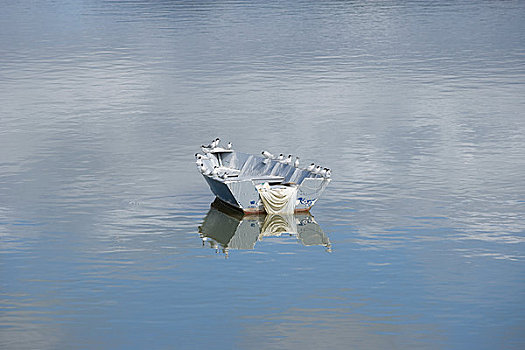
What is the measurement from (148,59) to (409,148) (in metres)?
36.5

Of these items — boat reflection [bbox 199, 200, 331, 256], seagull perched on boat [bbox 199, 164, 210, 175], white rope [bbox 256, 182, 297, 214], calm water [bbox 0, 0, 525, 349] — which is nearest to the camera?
calm water [bbox 0, 0, 525, 349]

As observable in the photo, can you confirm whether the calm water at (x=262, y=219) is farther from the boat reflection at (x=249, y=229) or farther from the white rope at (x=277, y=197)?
the white rope at (x=277, y=197)

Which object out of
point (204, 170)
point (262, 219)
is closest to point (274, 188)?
point (262, 219)

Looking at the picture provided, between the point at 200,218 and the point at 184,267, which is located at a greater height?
the point at 200,218

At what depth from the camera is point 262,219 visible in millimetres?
36375

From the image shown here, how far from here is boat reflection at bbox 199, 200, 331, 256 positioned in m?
34.2

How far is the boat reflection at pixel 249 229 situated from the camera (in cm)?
3422

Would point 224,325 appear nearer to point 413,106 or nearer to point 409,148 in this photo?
point 409,148

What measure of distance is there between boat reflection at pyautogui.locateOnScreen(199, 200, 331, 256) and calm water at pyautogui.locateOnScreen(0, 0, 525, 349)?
0.17 m

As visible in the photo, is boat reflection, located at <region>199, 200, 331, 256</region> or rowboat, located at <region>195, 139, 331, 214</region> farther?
rowboat, located at <region>195, 139, 331, 214</region>

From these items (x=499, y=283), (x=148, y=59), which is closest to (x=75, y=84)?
(x=148, y=59)

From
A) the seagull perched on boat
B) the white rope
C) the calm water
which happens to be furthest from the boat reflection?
the seagull perched on boat

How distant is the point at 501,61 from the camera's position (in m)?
77.2

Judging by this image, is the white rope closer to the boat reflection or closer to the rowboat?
the rowboat
